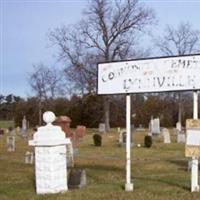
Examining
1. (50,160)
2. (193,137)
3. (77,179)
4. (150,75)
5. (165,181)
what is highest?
(150,75)

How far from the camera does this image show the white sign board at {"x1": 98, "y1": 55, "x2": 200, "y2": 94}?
10.7 metres

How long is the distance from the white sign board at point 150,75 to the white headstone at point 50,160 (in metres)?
1.51

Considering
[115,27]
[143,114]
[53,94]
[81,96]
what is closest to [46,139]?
[115,27]

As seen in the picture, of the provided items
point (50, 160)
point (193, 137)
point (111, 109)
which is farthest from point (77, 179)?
point (111, 109)

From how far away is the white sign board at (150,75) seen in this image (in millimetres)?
10688

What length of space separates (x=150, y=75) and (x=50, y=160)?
2.64 meters

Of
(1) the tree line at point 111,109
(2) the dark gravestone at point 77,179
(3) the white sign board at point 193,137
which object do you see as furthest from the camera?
(1) the tree line at point 111,109

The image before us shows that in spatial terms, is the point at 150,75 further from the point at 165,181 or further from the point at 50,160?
the point at 165,181

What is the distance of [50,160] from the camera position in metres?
10.5

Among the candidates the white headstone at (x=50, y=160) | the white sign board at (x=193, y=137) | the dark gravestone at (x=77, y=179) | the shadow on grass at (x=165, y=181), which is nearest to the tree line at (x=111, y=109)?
the shadow on grass at (x=165, y=181)

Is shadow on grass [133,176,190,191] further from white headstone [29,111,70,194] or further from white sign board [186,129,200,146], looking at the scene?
white headstone [29,111,70,194]

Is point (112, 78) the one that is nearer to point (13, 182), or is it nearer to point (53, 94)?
point (13, 182)

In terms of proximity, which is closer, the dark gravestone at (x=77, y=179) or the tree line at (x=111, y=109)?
the dark gravestone at (x=77, y=179)

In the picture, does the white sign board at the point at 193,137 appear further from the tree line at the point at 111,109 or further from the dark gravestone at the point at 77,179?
the tree line at the point at 111,109
